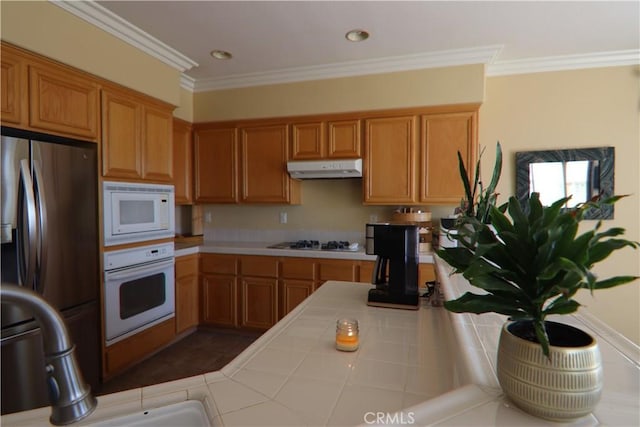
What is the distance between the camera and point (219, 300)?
3.37 metres

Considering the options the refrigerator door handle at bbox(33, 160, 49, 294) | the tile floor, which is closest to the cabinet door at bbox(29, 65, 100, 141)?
the refrigerator door handle at bbox(33, 160, 49, 294)

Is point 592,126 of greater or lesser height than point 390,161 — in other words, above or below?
above

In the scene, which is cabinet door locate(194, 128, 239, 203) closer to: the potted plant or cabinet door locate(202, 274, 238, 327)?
cabinet door locate(202, 274, 238, 327)

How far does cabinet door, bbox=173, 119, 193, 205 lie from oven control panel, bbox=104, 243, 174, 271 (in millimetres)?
756

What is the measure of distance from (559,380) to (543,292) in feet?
0.46

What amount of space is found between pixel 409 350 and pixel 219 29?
253 centimetres

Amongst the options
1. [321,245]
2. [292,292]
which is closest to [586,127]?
[321,245]

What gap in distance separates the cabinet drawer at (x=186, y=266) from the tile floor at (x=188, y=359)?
25.1 inches

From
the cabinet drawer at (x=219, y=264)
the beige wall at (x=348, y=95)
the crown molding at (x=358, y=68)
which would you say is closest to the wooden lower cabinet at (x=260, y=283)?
the cabinet drawer at (x=219, y=264)

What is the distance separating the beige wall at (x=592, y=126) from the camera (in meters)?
2.89

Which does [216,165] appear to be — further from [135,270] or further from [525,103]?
[525,103]

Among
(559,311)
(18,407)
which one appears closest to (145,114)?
(18,407)

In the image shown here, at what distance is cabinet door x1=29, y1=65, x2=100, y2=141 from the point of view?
6.36 ft

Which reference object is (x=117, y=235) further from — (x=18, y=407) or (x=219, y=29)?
(x=219, y=29)
